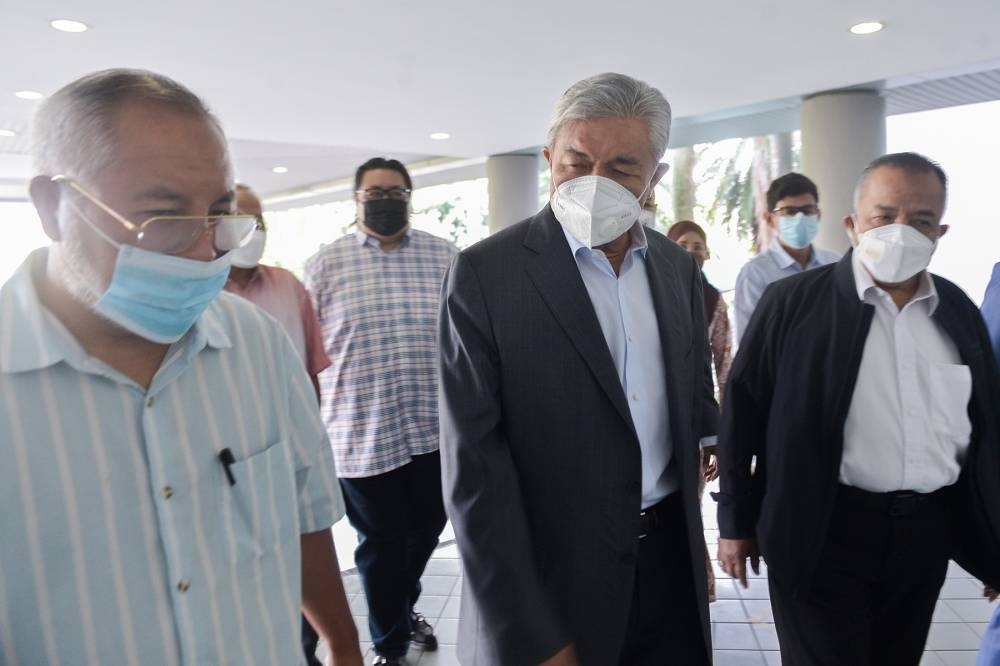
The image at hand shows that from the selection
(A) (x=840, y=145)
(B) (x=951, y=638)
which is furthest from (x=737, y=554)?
(A) (x=840, y=145)

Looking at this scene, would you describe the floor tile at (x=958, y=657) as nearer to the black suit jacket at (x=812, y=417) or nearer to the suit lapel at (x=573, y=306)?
the black suit jacket at (x=812, y=417)

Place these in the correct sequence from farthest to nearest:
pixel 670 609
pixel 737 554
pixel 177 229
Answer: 1. pixel 737 554
2. pixel 670 609
3. pixel 177 229

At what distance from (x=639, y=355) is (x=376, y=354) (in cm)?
144

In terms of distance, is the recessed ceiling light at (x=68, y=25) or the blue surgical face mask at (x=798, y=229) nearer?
the blue surgical face mask at (x=798, y=229)

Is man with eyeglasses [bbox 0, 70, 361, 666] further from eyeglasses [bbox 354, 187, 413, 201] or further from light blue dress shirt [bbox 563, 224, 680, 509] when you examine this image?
eyeglasses [bbox 354, 187, 413, 201]

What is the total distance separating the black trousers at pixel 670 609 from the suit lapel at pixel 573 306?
33cm

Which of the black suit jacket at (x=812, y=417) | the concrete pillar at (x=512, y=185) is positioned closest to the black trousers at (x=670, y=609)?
the black suit jacket at (x=812, y=417)

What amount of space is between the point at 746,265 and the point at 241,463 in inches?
117

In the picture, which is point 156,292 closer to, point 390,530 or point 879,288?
point 879,288

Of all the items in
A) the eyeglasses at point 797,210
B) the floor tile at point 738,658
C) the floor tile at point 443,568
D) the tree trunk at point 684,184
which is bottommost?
the floor tile at point 738,658

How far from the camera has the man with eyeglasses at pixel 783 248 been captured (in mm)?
3535

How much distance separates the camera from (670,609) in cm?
168

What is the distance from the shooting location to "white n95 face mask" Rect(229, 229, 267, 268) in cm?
262

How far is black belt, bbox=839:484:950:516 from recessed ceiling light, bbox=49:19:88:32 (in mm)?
5011
